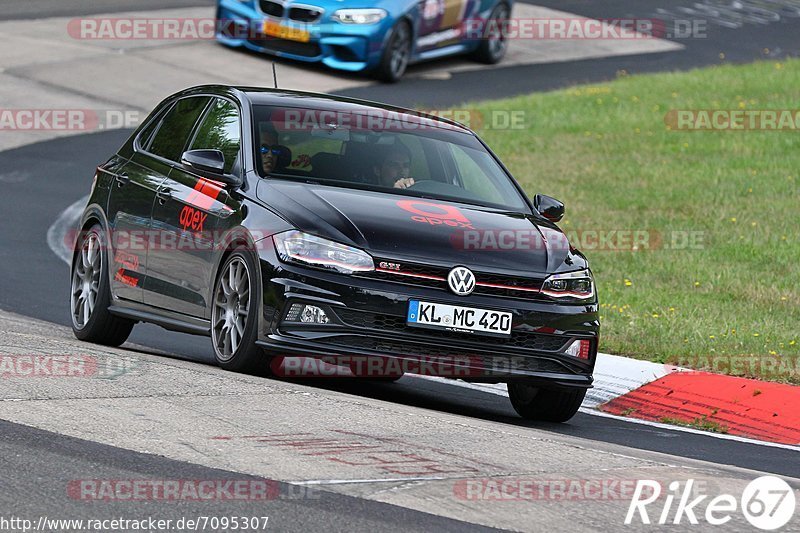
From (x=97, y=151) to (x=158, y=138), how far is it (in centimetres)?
985

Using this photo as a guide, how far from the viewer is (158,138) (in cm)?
1029

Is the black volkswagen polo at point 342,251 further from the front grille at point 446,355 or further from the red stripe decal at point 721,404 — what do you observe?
the red stripe decal at point 721,404

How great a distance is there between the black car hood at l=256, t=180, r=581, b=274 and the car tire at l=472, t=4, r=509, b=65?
1796 cm

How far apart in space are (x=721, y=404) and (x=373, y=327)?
9.04 feet

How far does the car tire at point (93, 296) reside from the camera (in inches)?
404

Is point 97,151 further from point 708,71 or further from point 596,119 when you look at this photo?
point 708,71

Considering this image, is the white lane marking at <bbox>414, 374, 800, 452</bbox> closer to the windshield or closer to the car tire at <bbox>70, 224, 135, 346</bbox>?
the windshield

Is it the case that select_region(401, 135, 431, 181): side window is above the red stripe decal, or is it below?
above

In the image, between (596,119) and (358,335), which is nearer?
(358,335)

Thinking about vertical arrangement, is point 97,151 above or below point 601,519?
below

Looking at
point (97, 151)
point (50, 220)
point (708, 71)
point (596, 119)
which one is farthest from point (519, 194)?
point (708, 71)

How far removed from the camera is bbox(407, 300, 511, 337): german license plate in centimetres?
812

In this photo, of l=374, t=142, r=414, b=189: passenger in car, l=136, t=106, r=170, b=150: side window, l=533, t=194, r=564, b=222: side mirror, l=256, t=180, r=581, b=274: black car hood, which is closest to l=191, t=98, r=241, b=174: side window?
l=256, t=180, r=581, b=274: black car hood

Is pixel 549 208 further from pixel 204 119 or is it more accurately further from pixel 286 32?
pixel 286 32
